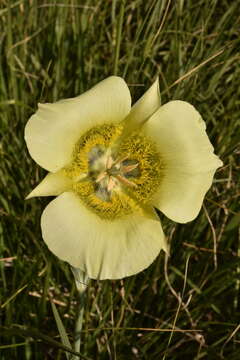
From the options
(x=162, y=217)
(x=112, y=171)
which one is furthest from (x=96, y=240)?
(x=162, y=217)

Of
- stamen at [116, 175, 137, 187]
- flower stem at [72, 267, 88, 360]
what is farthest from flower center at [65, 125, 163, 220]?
flower stem at [72, 267, 88, 360]

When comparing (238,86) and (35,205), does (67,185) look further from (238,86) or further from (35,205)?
(238,86)

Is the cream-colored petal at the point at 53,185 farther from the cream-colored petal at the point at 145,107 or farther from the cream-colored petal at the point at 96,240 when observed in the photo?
the cream-colored petal at the point at 145,107

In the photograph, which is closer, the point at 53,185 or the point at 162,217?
the point at 53,185

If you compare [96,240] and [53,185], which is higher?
[53,185]

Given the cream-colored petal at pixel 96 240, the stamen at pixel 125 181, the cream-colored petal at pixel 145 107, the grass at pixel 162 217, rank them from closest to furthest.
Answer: the cream-colored petal at pixel 96 240
the cream-colored petal at pixel 145 107
the stamen at pixel 125 181
the grass at pixel 162 217

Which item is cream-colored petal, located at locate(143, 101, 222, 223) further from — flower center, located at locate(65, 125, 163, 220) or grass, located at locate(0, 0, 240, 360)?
grass, located at locate(0, 0, 240, 360)

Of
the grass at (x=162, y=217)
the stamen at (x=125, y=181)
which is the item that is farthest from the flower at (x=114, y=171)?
the grass at (x=162, y=217)

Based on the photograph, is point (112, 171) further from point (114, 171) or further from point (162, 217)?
point (162, 217)

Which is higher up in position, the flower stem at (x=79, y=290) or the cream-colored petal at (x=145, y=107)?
the cream-colored petal at (x=145, y=107)
